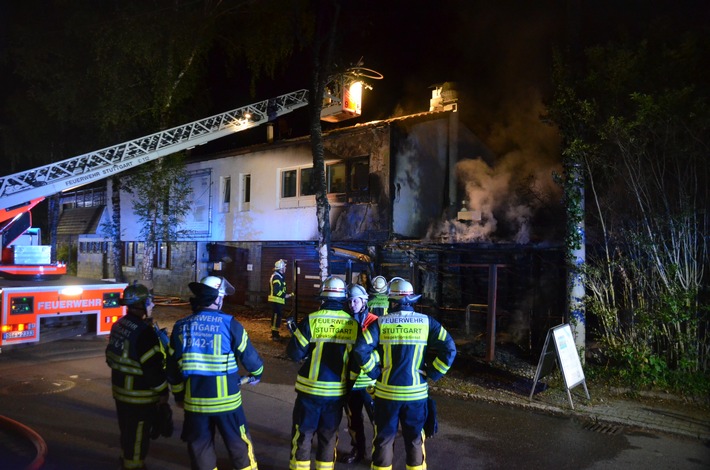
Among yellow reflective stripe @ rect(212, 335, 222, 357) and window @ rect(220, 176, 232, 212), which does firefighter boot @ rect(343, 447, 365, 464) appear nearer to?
yellow reflective stripe @ rect(212, 335, 222, 357)

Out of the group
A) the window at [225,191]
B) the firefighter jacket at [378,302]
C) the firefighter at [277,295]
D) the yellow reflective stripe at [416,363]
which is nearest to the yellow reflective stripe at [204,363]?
the yellow reflective stripe at [416,363]

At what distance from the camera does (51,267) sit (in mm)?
10156

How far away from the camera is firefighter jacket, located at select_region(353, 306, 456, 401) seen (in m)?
4.21

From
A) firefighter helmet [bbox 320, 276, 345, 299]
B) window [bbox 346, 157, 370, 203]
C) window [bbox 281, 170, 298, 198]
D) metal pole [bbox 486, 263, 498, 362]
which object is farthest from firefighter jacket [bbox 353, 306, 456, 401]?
window [bbox 281, 170, 298, 198]

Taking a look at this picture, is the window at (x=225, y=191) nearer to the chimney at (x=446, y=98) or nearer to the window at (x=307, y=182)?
the window at (x=307, y=182)

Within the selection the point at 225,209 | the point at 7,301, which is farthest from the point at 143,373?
the point at 225,209

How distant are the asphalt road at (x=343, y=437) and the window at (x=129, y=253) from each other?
1618 cm

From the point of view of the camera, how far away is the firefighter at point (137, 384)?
13.6ft

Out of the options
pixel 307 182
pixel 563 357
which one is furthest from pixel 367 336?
pixel 307 182

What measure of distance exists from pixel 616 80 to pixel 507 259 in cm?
478

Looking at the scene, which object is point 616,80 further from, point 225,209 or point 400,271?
point 225,209

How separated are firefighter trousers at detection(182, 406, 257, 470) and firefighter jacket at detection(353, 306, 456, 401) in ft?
3.58

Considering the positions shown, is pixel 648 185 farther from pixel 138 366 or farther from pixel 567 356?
pixel 138 366

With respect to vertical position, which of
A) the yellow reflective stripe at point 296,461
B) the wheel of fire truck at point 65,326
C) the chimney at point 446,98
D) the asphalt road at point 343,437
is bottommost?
the asphalt road at point 343,437
